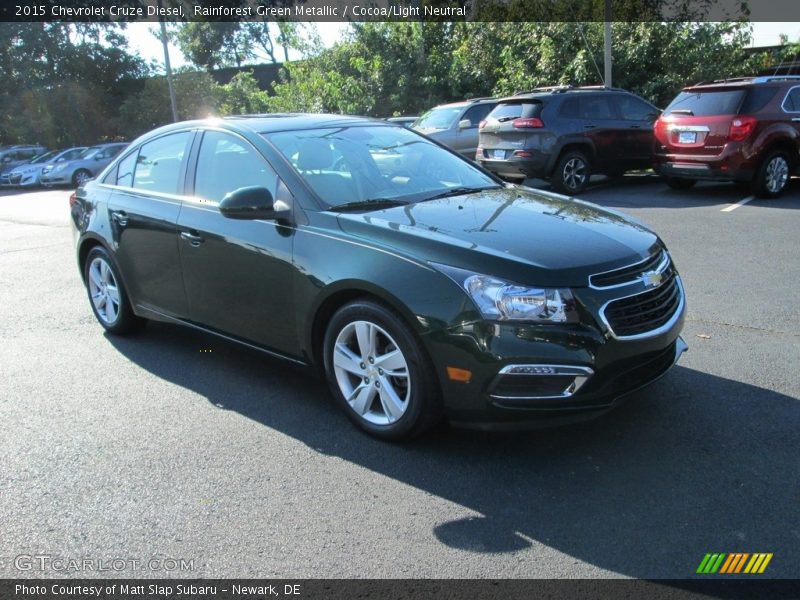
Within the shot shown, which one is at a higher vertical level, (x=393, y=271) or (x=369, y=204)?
(x=369, y=204)

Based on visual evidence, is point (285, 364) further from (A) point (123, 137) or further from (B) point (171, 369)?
(A) point (123, 137)

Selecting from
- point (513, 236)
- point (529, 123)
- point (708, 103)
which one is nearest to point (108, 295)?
point (513, 236)

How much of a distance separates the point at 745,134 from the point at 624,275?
827 cm

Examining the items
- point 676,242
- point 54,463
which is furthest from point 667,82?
point 54,463

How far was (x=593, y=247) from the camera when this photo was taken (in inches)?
147

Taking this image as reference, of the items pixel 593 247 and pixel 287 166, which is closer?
pixel 593 247

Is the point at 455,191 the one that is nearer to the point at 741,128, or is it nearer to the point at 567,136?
the point at 741,128

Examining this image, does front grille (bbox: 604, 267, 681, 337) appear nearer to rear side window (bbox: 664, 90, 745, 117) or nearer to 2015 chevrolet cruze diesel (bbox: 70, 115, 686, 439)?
2015 chevrolet cruze diesel (bbox: 70, 115, 686, 439)

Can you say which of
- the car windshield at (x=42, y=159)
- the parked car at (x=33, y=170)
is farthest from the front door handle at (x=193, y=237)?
the car windshield at (x=42, y=159)

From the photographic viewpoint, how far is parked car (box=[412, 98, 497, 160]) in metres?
15.6

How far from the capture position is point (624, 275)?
3.63 meters

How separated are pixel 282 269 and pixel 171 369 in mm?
1502

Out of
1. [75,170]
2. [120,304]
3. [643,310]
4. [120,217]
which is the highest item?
[120,217]

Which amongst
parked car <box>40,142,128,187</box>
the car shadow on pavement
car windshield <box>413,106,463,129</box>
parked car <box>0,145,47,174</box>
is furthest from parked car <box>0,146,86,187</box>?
the car shadow on pavement
